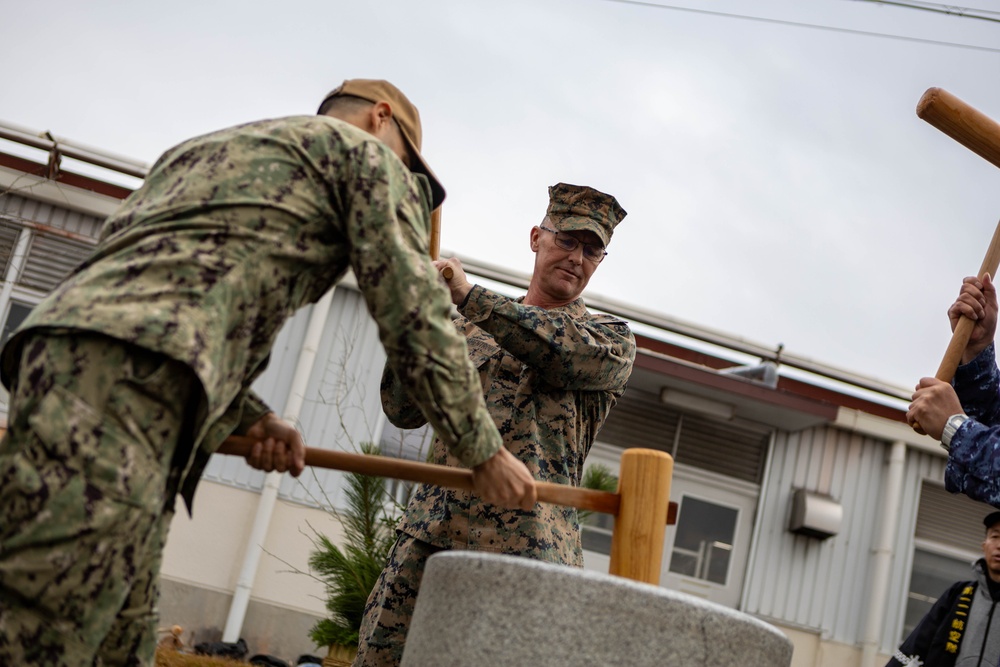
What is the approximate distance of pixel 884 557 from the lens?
10.3m

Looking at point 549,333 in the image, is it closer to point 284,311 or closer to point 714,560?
point 284,311

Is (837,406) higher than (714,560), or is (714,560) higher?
(837,406)

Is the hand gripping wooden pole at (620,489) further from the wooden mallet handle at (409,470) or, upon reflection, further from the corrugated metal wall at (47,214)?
the corrugated metal wall at (47,214)

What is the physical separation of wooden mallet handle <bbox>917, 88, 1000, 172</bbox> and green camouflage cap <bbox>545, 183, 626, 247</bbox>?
104cm

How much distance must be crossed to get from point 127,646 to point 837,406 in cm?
893

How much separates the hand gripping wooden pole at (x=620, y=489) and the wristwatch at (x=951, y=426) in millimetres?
876

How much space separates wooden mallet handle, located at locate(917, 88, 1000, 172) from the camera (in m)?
3.30

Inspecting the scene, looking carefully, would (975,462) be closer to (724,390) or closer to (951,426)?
(951,426)

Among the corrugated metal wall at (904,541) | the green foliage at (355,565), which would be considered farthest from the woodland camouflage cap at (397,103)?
the corrugated metal wall at (904,541)

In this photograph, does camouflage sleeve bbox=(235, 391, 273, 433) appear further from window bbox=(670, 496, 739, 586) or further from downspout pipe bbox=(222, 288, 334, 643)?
window bbox=(670, 496, 739, 586)

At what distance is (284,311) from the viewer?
224 cm

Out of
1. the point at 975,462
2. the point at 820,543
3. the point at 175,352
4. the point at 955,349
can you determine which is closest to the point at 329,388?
the point at 820,543

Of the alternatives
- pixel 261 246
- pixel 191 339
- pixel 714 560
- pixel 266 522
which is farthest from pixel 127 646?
pixel 714 560

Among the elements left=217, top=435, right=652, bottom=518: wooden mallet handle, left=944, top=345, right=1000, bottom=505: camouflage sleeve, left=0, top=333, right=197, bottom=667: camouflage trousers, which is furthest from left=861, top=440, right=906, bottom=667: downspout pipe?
left=0, top=333, right=197, bottom=667: camouflage trousers
